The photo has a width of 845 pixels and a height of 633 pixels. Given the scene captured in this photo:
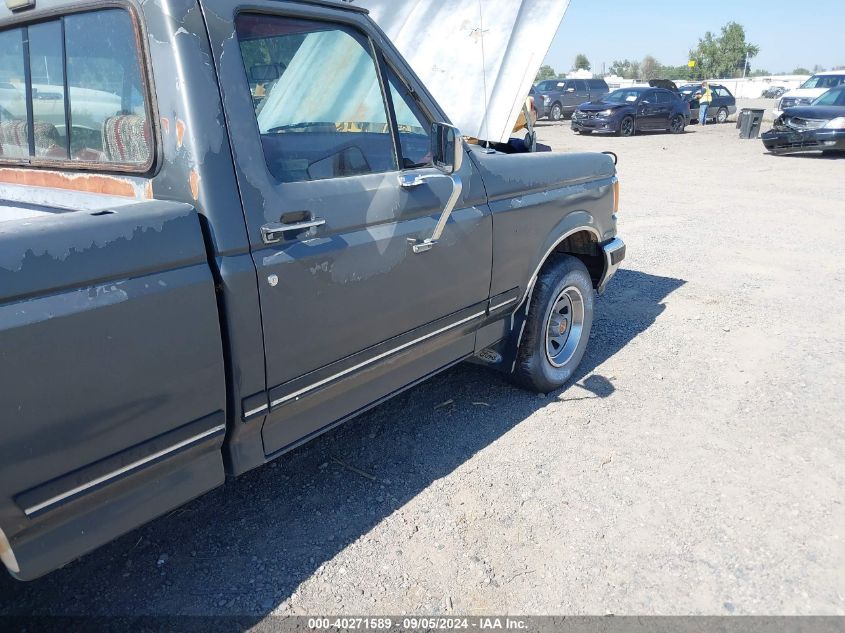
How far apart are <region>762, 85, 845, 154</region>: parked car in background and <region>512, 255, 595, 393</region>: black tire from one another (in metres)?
13.2

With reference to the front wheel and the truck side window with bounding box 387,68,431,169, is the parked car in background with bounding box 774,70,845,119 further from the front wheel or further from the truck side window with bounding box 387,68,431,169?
the truck side window with bounding box 387,68,431,169

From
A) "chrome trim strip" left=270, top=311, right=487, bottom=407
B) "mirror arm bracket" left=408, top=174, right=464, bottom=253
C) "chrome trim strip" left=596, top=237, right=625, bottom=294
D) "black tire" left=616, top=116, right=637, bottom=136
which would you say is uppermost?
"black tire" left=616, top=116, right=637, bottom=136

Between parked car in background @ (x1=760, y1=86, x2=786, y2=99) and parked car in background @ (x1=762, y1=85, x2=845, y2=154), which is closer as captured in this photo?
parked car in background @ (x1=762, y1=85, x2=845, y2=154)

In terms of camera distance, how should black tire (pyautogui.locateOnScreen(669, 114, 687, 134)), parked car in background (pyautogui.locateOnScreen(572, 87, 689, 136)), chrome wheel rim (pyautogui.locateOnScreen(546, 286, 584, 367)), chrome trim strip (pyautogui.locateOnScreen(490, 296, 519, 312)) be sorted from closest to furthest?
1. chrome trim strip (pyautogui.locateOnScreen(490, 296, 519, 312))
2. chrome wheel rim (pyautogui.locateOnScreen(546, 286, 584, 367))
3. parked car in background (pyautogui.locateOnScreen(572, 87, 689, 136))
4. black tire (pyautogui.locateOnScreen(669, 114, 687, 134))

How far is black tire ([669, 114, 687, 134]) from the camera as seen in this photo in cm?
2147

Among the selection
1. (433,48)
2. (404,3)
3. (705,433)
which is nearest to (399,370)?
(705,433)

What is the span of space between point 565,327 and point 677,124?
20.2 metres

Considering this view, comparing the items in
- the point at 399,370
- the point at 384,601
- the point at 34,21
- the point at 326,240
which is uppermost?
the point at 34,21

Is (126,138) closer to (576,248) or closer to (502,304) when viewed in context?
(502,304)

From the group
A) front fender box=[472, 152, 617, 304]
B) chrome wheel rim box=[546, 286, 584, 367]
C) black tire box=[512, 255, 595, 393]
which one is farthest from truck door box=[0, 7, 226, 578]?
chrome wheel rim box=[546, 286, 584, 367]

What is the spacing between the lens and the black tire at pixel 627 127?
2050 centimetres

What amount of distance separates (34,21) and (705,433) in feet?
12.0

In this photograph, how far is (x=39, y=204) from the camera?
249 cm

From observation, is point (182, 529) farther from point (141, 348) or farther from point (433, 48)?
point (433, 48)
